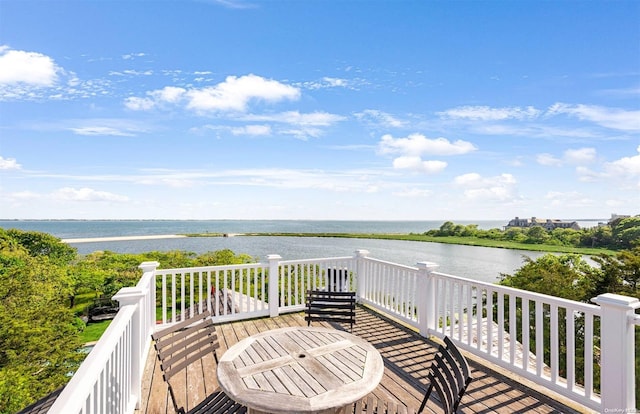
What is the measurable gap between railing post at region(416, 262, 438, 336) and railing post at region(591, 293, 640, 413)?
2141 mm

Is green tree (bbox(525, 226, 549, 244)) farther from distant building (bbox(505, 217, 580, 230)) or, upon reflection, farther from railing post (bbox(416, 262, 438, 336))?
railing post (bbox(416, 262, 438, 336))

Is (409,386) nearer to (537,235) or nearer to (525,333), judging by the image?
(525,333)

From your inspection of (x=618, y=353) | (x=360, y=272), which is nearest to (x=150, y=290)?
(x=360, y=272)

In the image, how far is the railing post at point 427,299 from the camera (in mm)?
4758

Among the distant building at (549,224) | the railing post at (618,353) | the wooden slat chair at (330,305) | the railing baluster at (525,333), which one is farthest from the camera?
the distant building at (549,224)

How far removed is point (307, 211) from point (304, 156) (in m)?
25.1

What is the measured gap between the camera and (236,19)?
9.24 meters

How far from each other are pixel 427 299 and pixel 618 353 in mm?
2300

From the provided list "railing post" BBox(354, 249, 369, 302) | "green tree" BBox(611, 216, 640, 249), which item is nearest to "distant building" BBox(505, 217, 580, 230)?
"green tree" BBox(611, 216, 640, 249)

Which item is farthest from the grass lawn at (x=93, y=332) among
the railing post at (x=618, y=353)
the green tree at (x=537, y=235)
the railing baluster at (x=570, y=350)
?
→ the green tree at (x=537, y=235)

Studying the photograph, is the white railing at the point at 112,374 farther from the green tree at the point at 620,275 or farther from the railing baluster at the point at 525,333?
the green tree at the point at 620,275

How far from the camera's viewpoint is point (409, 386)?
340 centimetres

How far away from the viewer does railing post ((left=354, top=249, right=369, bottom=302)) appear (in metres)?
6.52

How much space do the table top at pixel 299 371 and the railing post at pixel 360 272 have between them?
3.52m
